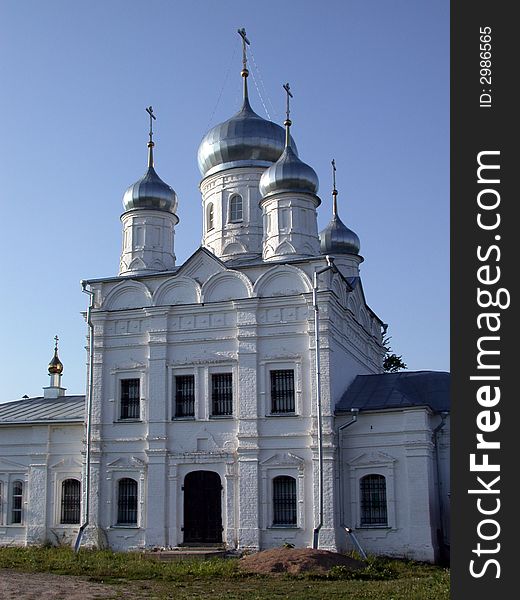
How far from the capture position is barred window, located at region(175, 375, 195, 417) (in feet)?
67.9

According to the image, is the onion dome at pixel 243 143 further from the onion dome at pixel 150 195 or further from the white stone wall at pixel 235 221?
the onion dome at pixel 150 195

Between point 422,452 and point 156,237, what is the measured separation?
950 centimetres

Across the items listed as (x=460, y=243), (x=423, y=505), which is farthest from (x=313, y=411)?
(x=460, y=243)

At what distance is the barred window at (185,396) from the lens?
67.9 ft

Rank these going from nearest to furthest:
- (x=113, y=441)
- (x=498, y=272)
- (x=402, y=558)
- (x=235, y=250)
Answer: (x=498, y=272), (x=402, y=558), (x=113, y=441), (x=235, y=250)

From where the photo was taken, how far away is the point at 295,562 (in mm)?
15875

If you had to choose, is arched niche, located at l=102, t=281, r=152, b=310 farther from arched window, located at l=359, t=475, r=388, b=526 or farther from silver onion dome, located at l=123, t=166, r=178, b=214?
arched window, located at l=359, t=475, r=388, b=526

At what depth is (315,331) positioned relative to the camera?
19.6 m

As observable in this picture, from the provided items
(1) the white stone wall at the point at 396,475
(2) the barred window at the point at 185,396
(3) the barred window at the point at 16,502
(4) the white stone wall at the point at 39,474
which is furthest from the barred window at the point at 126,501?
(1) the white stone wall at the point at 396,475

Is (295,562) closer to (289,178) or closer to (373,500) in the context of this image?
(373,500)

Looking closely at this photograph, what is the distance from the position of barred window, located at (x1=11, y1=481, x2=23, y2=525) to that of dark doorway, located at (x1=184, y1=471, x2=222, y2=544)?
5057 mm

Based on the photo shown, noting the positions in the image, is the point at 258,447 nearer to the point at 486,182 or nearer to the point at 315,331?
the point at 315,331

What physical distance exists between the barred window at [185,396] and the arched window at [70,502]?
359 cm

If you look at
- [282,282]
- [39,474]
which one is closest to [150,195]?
[282,282]
